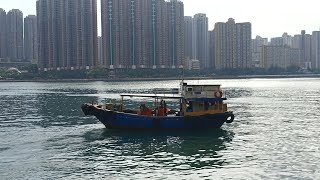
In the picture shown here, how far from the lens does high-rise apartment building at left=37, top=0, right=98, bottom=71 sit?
178 m

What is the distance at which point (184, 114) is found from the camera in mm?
30406

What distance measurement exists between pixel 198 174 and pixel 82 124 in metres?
18.6

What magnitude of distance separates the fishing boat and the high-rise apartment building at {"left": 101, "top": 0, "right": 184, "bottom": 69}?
474 ft

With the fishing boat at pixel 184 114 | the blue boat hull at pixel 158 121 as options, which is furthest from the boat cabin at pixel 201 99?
the blue boat hull at pixel 158 121

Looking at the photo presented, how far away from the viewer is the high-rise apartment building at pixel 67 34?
178 m

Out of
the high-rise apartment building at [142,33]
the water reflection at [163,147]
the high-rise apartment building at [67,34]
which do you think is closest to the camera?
the water reflection at [163,147]

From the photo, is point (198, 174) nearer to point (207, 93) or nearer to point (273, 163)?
point (273, 163)

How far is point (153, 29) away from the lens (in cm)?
17975

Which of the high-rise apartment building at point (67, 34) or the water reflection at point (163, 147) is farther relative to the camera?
the high-rise apartment building at point (67, 34)

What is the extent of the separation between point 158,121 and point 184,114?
195 cm

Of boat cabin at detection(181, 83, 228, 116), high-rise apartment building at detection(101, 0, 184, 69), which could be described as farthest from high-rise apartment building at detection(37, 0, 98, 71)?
boat cabin at detection(181, 83, 228, 116)

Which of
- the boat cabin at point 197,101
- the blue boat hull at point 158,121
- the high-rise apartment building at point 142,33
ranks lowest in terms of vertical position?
the blue boat hull at point 158,121

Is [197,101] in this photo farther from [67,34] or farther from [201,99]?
[67,34]

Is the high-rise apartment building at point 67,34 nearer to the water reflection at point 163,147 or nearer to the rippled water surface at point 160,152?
the rippled water surface at point 160,152
